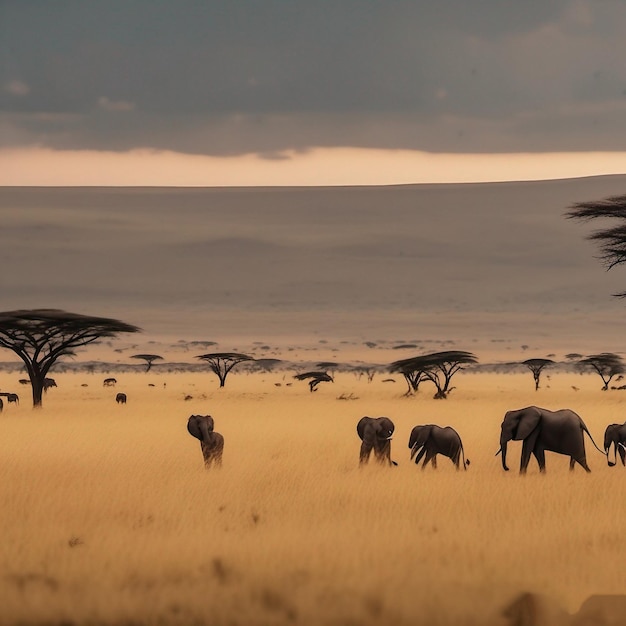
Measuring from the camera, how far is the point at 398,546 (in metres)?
13.4

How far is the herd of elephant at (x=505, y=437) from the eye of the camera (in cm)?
2128

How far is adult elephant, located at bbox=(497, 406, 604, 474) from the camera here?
21.2 m

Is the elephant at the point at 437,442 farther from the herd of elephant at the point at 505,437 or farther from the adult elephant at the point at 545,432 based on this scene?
the adult elephant at the point at 545,432

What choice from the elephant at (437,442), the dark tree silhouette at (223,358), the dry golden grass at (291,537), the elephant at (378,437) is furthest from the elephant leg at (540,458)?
the dark tree silhouette at (223,358)

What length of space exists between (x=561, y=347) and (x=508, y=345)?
7432mm

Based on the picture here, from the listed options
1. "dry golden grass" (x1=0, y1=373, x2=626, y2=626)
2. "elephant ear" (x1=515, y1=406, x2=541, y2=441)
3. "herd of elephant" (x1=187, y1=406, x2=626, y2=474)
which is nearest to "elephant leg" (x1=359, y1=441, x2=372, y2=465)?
"herd of elephant" (x1=187, y1=406, x2=626, y2=474)

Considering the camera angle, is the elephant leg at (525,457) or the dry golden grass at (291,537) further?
the elephant leg at (525,457)

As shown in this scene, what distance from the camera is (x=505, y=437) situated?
21.4 m

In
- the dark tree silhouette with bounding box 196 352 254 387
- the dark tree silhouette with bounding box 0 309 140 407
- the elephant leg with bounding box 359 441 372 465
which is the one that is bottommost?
the elephant leg with bounding box 359 441 372 465

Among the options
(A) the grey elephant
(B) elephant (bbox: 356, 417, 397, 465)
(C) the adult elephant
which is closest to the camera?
(C) the adult elephant

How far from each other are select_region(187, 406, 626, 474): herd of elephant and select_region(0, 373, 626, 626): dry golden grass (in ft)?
1.14

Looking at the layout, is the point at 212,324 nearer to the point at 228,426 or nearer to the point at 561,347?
the point at 561,347

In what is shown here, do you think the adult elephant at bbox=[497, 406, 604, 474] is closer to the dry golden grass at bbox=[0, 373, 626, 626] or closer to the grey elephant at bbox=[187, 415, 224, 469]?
the dry golden grass at bbox=[0, 373, 626, 626]

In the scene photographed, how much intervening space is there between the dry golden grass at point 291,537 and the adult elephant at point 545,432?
390mm
